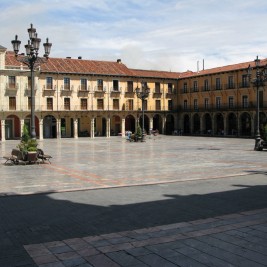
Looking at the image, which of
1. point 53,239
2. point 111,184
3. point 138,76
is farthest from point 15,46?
point 138,76

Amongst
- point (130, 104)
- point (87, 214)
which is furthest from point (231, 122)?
point (87, 214)

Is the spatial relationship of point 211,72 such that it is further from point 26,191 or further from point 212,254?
point 212,254

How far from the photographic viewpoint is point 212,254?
15.9 ft

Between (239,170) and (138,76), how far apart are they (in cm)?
4130

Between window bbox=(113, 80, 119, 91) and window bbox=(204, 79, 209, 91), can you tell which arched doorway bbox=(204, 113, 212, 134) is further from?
window bbox=(113, 80, 119, 91)

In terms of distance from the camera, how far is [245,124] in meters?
50.6

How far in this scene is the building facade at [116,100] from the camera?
153 ft

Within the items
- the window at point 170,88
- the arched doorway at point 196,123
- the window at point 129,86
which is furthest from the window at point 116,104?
the arched doorway at point 196,123

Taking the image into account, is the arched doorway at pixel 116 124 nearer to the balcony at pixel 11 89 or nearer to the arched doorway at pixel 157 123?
the arched doorway at pixel 157 123

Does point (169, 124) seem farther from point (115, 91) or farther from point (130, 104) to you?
point (115, 91)

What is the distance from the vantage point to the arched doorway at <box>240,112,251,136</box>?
49.4 m

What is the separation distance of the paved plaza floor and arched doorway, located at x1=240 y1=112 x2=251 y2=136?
3803 cm

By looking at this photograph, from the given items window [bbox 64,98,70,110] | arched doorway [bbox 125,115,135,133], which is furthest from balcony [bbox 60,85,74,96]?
arched doorway [bbox 125,115,135,133]

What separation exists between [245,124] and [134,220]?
4611 cm
